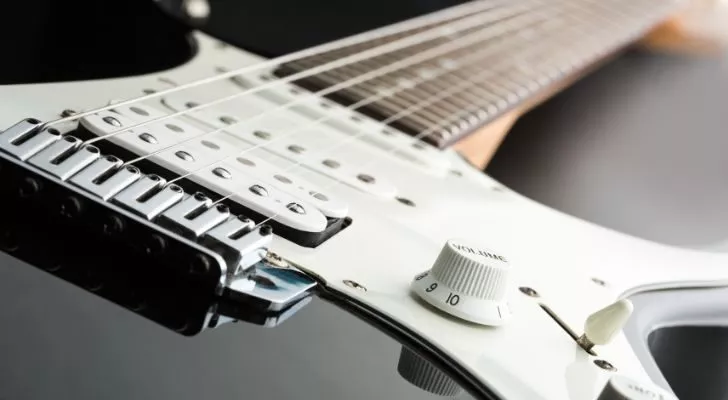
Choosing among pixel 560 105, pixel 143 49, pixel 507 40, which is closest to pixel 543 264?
pixel 143 49

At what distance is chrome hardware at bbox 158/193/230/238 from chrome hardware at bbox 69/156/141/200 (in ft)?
0.10

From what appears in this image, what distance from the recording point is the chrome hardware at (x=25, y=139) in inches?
18.3

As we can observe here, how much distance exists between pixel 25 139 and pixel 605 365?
356 mm

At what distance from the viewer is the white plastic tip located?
1.69ft

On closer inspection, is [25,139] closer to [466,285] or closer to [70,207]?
[70,207]

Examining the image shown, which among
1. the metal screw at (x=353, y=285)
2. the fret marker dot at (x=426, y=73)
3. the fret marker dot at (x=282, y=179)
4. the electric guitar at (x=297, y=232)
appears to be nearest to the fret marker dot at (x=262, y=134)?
the electric guitar at (x=297, y=232)

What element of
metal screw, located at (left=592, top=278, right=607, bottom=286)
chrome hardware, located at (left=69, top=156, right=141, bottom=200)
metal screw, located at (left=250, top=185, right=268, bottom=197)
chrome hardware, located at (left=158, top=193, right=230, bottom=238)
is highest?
chrome hardware, located at (left=69, top=156, right=141, bottom=200)

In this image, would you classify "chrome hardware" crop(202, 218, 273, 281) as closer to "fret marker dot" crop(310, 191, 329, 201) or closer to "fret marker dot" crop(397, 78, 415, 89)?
"fret marker dot" crop(310, 191, 329, 201)

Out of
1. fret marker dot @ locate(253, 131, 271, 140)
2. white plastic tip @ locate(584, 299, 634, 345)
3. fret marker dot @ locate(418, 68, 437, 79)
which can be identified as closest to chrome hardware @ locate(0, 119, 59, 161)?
fret marker dot @ locate(253, 131, 271, 140)

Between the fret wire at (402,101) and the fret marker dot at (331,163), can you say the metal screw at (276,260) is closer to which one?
the fret marker dot at (331,163)

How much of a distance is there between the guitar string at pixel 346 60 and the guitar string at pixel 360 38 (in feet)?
0.04

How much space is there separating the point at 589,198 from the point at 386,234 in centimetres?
53

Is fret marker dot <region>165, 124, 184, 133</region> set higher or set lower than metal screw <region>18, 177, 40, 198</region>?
lower

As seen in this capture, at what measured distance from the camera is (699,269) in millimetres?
796
